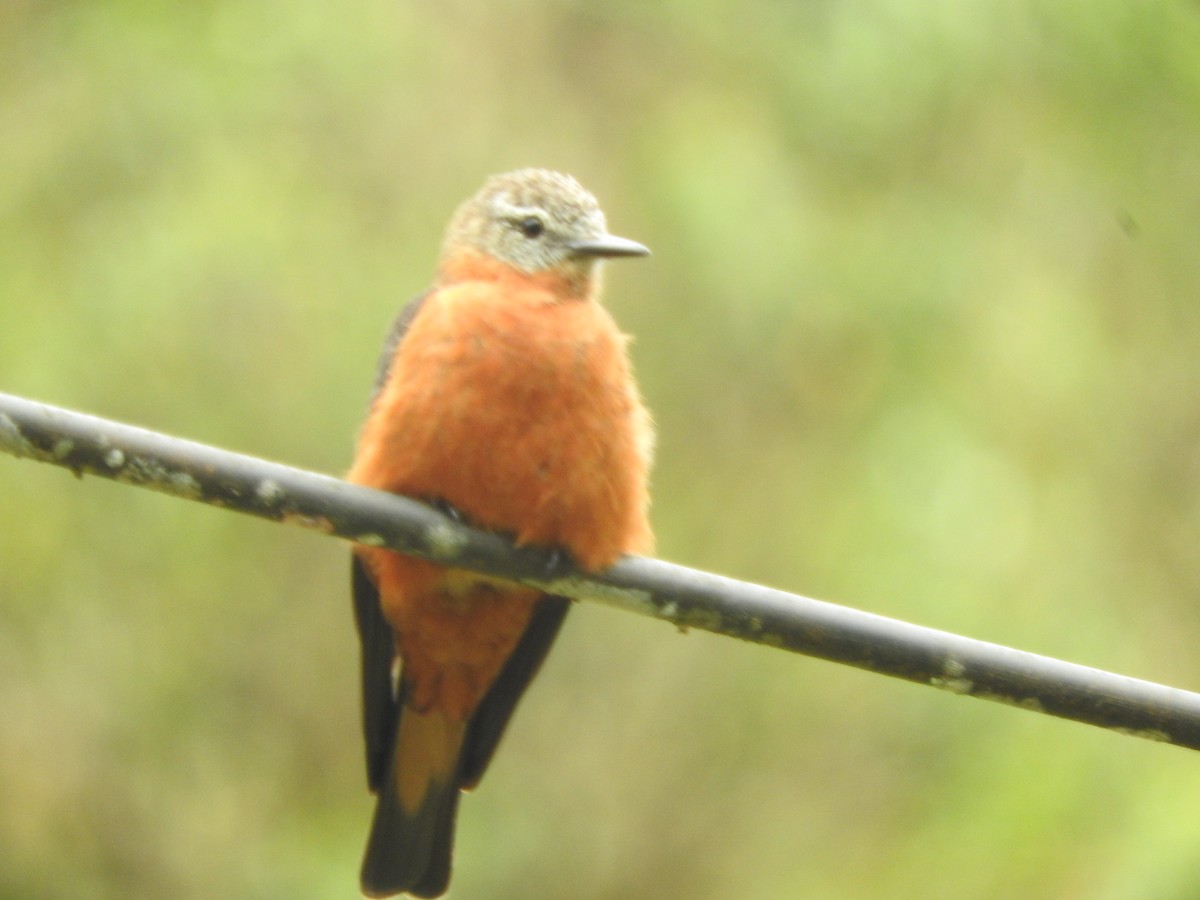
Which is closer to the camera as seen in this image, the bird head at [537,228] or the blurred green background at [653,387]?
the bird head at [537,228]

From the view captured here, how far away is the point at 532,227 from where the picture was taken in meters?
4.40

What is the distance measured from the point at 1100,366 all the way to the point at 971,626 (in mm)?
1339

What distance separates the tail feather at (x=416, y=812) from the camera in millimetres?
4316

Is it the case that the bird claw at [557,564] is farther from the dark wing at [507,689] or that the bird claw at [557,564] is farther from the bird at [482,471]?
the dark wing at [507,689]

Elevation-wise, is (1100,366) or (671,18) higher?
(671,18)

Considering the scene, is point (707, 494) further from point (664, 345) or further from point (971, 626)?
point (971, 626)

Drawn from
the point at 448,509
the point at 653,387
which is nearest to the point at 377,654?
the point at 448,509

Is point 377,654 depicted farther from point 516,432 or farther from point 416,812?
point 516,432

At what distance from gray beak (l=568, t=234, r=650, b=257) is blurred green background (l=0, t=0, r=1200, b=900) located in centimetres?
206

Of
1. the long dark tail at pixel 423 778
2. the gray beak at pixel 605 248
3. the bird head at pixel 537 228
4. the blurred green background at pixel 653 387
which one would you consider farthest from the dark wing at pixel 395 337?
the blurred green background at pixel 653 387

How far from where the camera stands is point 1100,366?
6586mm

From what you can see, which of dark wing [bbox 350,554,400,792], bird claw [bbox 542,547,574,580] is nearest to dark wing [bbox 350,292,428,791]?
dark wing [bbox 350,554,400,792]

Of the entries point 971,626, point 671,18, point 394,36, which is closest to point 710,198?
point 671,18

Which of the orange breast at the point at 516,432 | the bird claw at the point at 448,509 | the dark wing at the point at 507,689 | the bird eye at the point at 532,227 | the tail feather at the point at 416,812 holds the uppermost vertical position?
the bird eye at the point at 532,227
